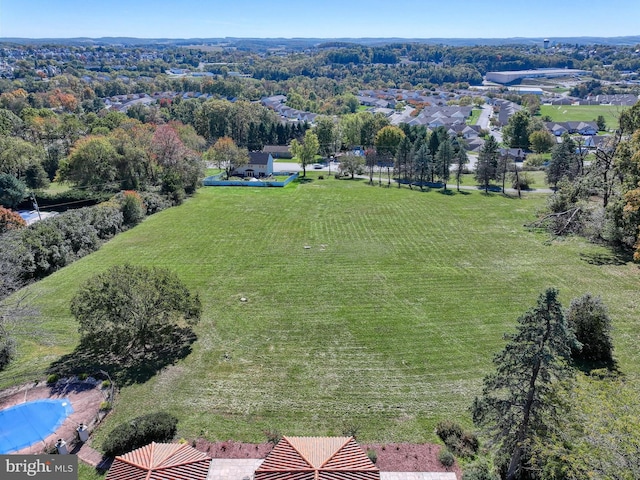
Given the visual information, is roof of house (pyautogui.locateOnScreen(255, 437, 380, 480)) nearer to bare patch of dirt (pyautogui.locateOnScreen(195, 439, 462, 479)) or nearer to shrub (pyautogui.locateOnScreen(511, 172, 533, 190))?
bare patch of dirt (pyautogui.locateOnScreen(195, 439, 462, 479))

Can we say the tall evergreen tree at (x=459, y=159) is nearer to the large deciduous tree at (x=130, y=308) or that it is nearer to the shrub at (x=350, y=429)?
the large deciduous tree at (x=130, y=308)

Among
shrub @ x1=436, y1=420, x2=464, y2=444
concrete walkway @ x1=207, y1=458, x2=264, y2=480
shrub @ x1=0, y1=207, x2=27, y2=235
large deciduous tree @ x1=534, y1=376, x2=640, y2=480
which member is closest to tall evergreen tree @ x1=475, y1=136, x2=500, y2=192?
shrub @ x1=436, y1=420, x2=464, y2=444

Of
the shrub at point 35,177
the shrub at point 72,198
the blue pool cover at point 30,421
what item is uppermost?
the shrub at point 35,177


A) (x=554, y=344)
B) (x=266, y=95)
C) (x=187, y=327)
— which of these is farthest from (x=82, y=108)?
(x=554, y=344)

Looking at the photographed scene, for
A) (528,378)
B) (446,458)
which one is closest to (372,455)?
(446,458)

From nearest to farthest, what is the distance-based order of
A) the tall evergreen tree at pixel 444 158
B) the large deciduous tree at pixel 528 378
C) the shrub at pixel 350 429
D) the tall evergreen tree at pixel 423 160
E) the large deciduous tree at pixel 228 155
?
the large deciduous tree at pixel 528 378 → the shrub at pixel 350 429 → the tall evergreen tree at pixel 444 158 → the tall evergreen tree at pixel 423 160 → the large deciduous tree at pixel 228 155

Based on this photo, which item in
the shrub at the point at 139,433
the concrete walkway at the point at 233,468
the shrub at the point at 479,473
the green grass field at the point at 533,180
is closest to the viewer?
the shrub at the point at 479,473

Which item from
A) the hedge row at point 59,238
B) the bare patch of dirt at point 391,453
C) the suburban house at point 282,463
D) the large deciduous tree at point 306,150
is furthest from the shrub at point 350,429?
the large deciduous tree at point 306,150

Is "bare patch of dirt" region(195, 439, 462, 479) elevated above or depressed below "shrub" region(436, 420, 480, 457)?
below
